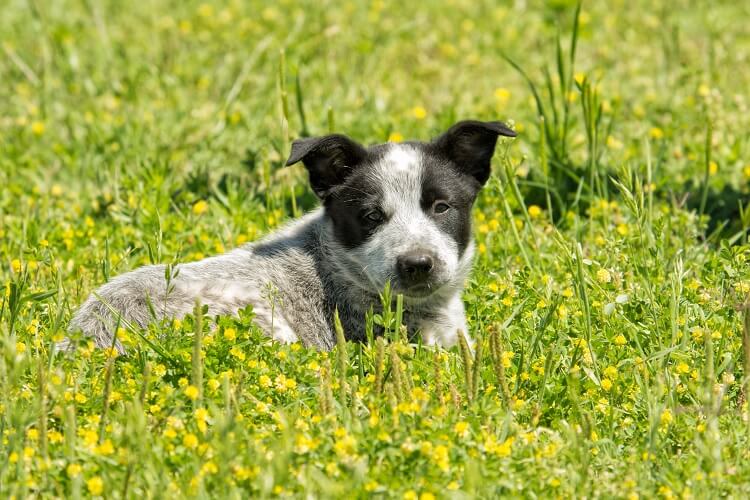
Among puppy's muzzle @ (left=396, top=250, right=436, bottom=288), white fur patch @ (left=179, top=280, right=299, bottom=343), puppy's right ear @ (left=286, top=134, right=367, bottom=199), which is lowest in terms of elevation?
white fur patch @ (left=179, top=280, right=299, bottom=343)

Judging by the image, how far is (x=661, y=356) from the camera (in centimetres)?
474

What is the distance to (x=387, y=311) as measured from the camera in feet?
14.9

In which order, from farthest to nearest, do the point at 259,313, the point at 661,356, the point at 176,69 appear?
the point at 176,69, the point at 259,313, the point at 661,356

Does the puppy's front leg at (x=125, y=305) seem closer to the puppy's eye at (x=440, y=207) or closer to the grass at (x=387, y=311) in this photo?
the grass at (x=387, y=311)

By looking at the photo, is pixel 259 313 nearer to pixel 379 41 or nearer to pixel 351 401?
pixel 351 401

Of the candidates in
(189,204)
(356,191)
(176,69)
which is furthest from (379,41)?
(356,191)

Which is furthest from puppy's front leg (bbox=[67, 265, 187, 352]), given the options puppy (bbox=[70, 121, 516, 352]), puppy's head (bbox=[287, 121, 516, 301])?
puppy's head (bbox=[287, 121, 516, 301])

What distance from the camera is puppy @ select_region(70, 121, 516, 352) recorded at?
541cm

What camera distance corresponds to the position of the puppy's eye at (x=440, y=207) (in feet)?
18.8

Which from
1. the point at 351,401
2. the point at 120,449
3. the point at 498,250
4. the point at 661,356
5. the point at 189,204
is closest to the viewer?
the point at 120,449

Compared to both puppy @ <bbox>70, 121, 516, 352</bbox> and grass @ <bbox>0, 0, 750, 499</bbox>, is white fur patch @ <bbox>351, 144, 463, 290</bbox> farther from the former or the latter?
grass @ <bbox>0, 0, 750, 499</bbox>

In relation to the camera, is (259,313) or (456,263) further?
(456,263)

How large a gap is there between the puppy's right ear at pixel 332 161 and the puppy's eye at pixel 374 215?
293 millimetres

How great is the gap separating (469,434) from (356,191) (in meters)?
2.07
